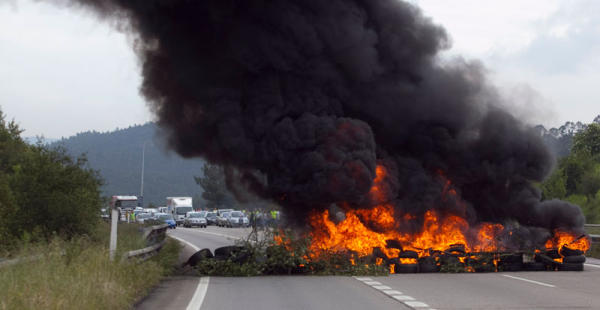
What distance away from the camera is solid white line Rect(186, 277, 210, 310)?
10.8m

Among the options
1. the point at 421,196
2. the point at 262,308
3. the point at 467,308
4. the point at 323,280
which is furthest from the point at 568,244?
the point at 262,308

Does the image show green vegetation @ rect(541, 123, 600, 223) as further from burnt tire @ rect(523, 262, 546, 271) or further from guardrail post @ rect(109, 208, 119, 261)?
guardrail post @ rect(109, 208, 119, 261)

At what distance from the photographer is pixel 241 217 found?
218 ft

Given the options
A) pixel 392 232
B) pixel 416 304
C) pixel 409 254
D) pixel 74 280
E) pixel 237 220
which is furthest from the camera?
pixel 237 220

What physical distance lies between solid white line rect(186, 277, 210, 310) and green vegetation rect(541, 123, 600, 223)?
107 feet

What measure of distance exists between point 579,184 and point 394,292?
4359cm

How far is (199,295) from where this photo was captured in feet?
40.7

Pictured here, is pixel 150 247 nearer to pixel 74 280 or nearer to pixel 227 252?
pixel 227 252

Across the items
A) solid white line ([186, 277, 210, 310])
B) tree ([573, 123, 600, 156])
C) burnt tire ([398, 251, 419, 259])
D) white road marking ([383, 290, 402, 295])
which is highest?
tree ([573, 123, 600, 156])

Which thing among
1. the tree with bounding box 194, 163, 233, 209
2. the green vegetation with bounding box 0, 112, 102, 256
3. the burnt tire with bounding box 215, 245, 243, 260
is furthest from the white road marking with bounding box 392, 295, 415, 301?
the tree with bounding box 194, 163, 233, 209

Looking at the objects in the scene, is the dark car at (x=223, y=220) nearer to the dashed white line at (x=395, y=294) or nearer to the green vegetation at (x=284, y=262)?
the green vegetation at (x=284, y=262)

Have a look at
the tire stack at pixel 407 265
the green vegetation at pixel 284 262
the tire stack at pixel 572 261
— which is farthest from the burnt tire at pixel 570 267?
the green vegetation at pixel 284 262

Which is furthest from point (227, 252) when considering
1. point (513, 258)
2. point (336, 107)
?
point (513, 258)

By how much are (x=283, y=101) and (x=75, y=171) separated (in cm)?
645
